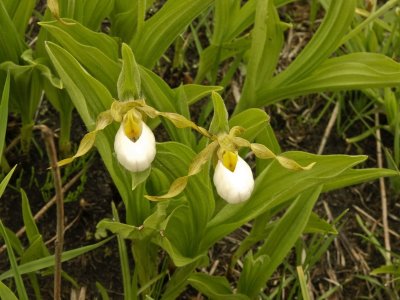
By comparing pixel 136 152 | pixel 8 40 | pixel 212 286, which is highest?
pixel 8 40

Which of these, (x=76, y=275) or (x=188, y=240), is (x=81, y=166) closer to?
(x=76, y=275)

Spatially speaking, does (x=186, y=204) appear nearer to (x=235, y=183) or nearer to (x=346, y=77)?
(x=235, y=183)

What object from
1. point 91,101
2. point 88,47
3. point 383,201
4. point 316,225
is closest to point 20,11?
point 88,47

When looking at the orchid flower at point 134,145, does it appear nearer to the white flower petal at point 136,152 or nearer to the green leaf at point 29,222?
the white flower petal at point 136,152

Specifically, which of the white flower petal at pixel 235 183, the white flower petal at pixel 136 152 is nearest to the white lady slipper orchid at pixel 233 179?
the white flower petal at pixel 235 183


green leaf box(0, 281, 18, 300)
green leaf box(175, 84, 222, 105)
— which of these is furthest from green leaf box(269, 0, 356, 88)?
green leaf box(0, 281, 18, 300)

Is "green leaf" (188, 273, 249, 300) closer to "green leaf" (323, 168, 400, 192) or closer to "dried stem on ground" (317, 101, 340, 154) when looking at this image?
"green leaf" (323, 168, 400, 192)

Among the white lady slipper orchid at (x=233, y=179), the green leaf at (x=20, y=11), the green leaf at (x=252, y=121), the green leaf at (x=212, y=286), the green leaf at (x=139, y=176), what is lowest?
the green leaf at (x=212, y=286)

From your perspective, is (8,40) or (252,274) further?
(8,40)
